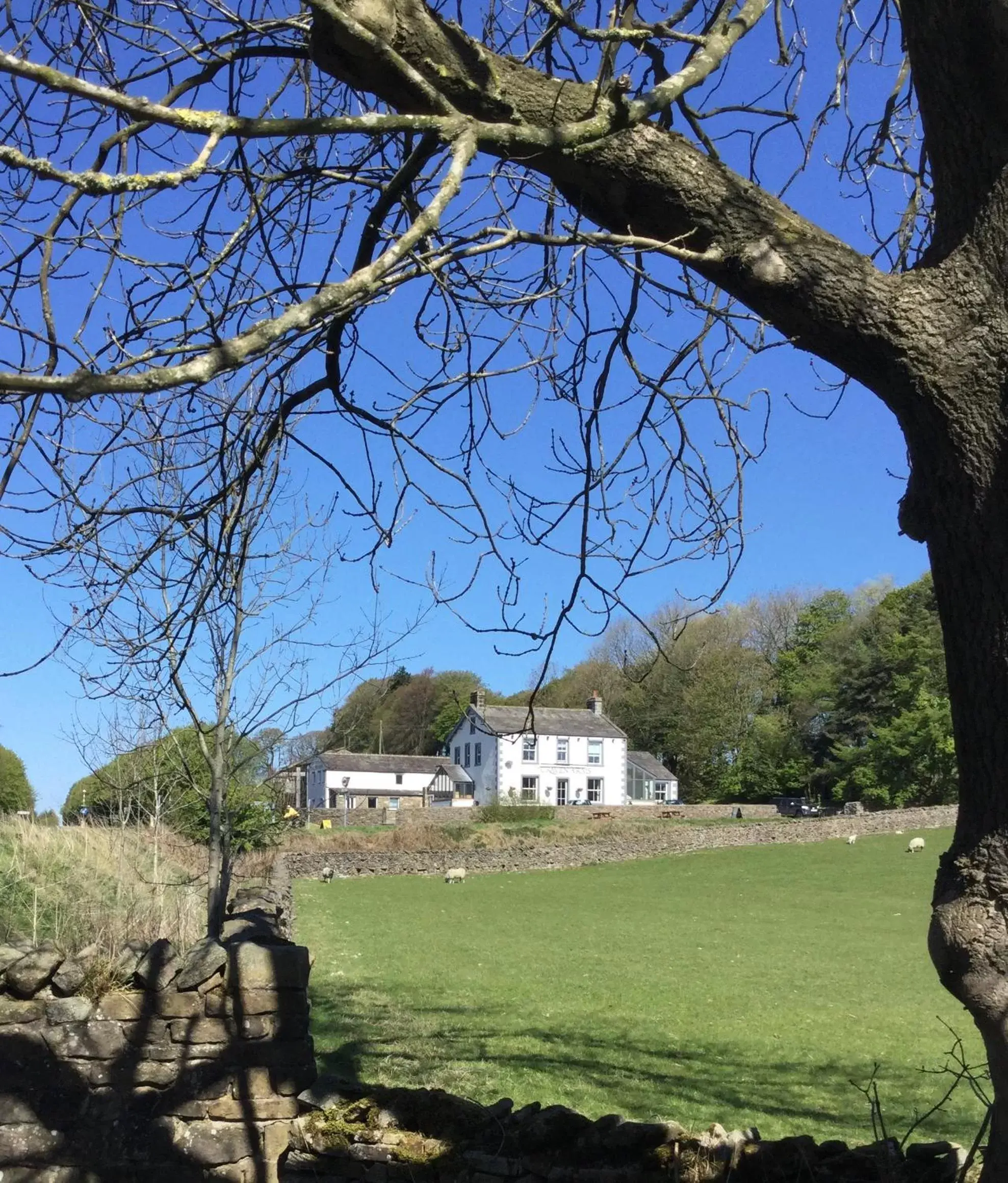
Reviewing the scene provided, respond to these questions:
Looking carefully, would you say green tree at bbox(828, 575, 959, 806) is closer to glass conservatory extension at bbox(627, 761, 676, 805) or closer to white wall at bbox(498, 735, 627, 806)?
white wall at bbox(498, 735, 627, 806)

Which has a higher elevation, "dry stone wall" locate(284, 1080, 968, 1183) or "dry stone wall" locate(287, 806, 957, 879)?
"dry stone wall" locate(284, 1080, 968, 1183)

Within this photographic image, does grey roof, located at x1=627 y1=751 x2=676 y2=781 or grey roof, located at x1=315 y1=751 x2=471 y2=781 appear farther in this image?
grey roof, located at x1=627 y1=751 x2=676 y2=781

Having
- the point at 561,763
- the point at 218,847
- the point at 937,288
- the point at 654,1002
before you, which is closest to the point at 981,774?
the point at 937,288

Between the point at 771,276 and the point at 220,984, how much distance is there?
13.0 ft

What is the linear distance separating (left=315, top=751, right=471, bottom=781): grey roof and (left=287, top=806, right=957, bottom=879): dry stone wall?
1996cm

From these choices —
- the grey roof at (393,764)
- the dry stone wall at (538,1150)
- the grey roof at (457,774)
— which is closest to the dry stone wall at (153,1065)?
the dry stone wall at (538,1150)

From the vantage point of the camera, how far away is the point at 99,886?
10609 millimetres

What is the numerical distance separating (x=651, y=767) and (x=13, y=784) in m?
47.8

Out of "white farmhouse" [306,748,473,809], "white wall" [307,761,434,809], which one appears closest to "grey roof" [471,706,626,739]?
"white farmhouse" [306,748,473,809]

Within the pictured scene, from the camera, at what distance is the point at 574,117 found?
2.96m

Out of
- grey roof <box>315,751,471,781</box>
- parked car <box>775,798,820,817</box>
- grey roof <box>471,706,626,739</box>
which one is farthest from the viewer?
grey roof <box>315,751,471,781</box>

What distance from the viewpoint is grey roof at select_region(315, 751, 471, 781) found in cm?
6050

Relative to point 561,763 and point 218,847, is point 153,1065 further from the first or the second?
point 561,763

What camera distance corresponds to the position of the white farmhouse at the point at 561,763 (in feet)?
194
